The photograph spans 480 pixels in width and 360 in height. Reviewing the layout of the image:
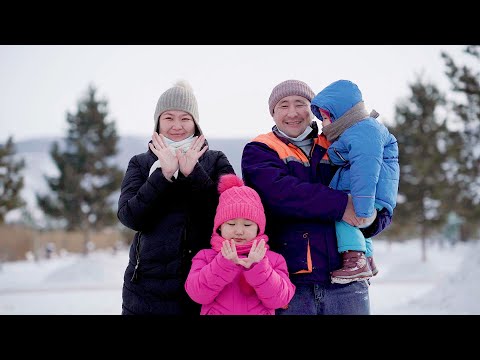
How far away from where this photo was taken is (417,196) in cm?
2319

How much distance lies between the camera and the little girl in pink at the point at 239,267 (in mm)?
2373

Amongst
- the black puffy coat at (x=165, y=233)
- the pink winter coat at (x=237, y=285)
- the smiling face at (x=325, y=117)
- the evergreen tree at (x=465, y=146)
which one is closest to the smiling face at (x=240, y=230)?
the pink winter coat at (x=237, y=285)

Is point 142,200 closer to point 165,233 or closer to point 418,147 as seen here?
point 165,233

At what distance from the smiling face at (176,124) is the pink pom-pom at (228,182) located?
331 millimetres

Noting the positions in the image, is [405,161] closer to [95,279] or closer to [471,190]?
[471,190]

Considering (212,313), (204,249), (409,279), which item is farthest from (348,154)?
(409,279)

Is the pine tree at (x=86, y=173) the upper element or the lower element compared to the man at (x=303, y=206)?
upper

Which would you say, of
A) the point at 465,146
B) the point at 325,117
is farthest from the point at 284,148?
A: the point at 465,146

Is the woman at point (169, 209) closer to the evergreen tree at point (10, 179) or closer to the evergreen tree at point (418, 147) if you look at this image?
the evergreen tree at point (10, 179)

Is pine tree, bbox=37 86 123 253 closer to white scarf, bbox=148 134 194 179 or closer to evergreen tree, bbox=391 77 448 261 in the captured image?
evergreen tree, bbox=391 77 448 261

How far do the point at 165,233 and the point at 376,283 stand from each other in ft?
58.1

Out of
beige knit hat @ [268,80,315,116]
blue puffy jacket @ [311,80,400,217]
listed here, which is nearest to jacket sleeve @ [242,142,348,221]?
blue puffy jacket @ [311,80,400,217]

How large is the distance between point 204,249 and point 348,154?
892 millimetres
